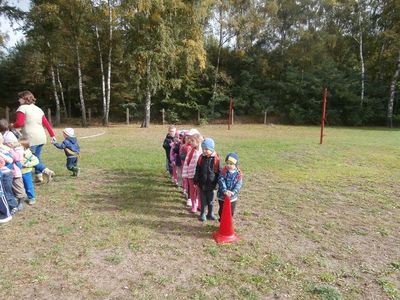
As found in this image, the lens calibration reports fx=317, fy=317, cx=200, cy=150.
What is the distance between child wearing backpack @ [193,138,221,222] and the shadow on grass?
15.0 inches

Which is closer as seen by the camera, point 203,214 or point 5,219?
point 5,219

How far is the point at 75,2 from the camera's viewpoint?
1891 centimetres

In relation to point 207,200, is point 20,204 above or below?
below

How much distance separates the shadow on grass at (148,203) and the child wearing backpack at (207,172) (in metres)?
0.38

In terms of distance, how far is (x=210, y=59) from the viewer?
2867 centimetres

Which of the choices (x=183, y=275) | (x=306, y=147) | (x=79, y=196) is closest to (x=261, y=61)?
(x=306, y=147)

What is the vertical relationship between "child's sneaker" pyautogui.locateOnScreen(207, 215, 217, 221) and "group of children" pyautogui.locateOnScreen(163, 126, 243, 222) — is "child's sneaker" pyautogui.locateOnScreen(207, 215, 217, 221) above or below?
below

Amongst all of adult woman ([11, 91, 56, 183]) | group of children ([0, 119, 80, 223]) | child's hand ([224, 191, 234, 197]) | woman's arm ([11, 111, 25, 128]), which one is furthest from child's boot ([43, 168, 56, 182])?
child's hand ([224, 191, 234, 197])

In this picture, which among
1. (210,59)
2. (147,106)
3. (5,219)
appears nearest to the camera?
(5,219)

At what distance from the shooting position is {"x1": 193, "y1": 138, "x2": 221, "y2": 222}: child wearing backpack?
452cm

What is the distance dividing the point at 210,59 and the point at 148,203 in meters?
25.0

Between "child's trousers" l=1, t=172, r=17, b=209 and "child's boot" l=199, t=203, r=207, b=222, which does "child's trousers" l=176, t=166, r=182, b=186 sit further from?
"child's trousers" l=1, t=172, r=17, b=209

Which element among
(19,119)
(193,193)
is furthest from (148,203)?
(19,119)

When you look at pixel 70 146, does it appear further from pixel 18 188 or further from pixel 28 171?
pixel 18 188
